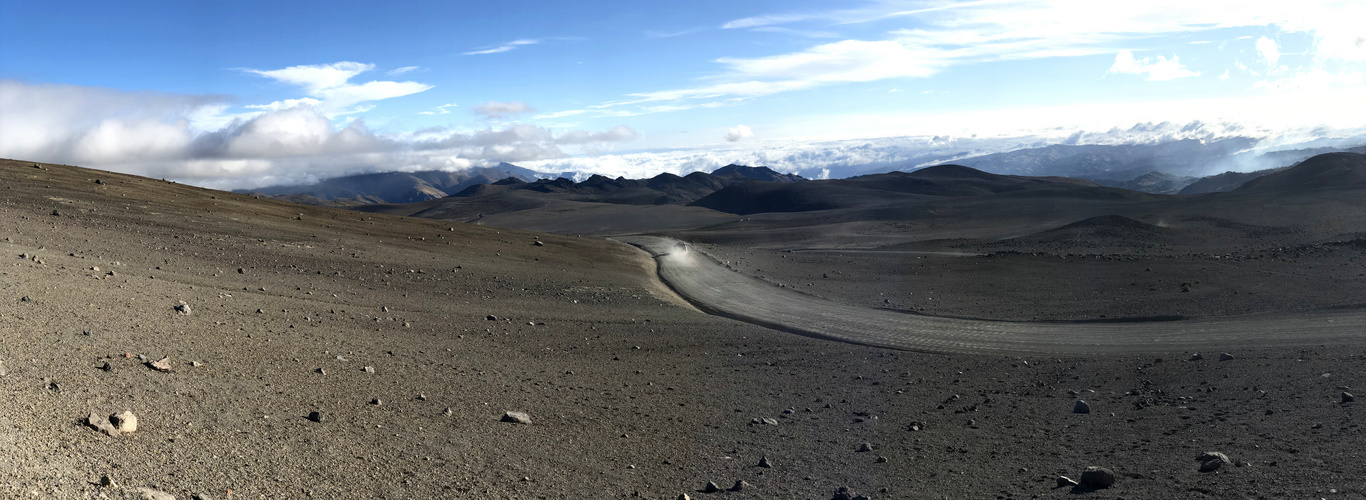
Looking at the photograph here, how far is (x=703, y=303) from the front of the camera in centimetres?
2080

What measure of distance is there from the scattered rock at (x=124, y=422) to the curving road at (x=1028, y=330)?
1203 centimetres

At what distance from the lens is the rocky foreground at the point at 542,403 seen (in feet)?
23.3

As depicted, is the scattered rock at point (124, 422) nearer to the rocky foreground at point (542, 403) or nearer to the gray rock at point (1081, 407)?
the rocky foreground at point (542, 403)

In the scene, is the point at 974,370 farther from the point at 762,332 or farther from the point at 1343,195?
the point at 1343,195

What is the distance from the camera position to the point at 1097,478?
24.1ft

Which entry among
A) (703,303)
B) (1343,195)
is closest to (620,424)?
(703,303)

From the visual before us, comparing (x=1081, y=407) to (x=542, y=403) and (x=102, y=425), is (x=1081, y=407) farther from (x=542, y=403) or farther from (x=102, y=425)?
(x=102, y=425)

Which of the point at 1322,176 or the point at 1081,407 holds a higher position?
the point at 1322,176

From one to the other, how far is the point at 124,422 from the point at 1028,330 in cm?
1562

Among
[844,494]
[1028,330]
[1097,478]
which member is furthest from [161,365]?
[1028,330]

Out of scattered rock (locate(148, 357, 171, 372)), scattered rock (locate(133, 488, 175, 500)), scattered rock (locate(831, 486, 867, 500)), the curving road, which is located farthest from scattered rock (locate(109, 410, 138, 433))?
the curving road

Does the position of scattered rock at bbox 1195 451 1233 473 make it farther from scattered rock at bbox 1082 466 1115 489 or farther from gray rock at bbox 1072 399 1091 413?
gray rock at bbox 1072 399 1091 413

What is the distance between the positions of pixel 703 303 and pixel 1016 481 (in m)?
13.3

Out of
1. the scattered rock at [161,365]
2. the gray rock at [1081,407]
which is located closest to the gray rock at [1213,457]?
the gray rock at [1081,407]
